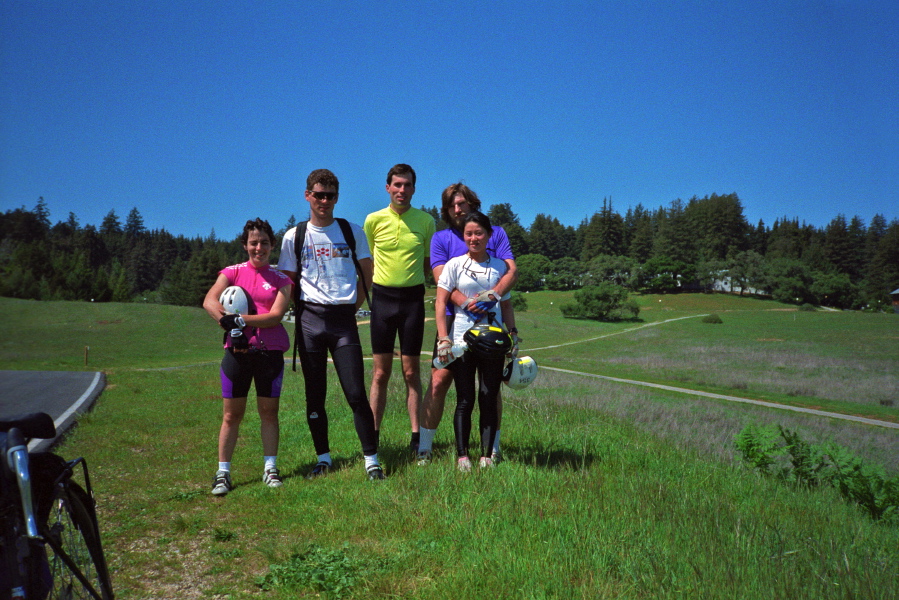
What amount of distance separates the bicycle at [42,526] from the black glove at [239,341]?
2809 mm

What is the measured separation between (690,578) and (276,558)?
7.30 feet

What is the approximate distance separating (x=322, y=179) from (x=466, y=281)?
153 centimetres

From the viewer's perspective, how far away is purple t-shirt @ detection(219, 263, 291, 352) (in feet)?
17.2

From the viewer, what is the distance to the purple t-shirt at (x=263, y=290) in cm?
525

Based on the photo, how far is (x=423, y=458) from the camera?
18.1ft

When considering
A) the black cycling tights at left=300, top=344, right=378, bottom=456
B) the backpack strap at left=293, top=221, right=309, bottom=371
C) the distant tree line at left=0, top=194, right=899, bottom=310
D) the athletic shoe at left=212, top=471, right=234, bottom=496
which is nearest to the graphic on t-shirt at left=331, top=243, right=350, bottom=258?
the backpack strap at left=293, top=221, right=309, bottom=371

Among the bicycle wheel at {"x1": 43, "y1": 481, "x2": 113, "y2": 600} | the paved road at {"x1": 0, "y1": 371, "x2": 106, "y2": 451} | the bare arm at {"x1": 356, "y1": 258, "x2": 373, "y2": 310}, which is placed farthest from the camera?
the paved road at {"x1": 0, "y1": 371, "x2": 106, "y2": 451}

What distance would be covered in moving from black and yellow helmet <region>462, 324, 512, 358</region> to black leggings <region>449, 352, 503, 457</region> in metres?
0.25

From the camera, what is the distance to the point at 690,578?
310 cm

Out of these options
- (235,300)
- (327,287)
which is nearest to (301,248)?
(327,287)

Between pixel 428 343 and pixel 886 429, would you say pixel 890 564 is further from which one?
pixel 428 343

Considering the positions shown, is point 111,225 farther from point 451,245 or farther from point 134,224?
point 451,245

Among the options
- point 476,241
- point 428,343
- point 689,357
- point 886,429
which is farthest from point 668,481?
point 428,343

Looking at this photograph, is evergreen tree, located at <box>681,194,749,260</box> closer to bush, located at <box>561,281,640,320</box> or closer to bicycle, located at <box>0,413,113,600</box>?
bush, located at <box>561,281,640,320</box>
